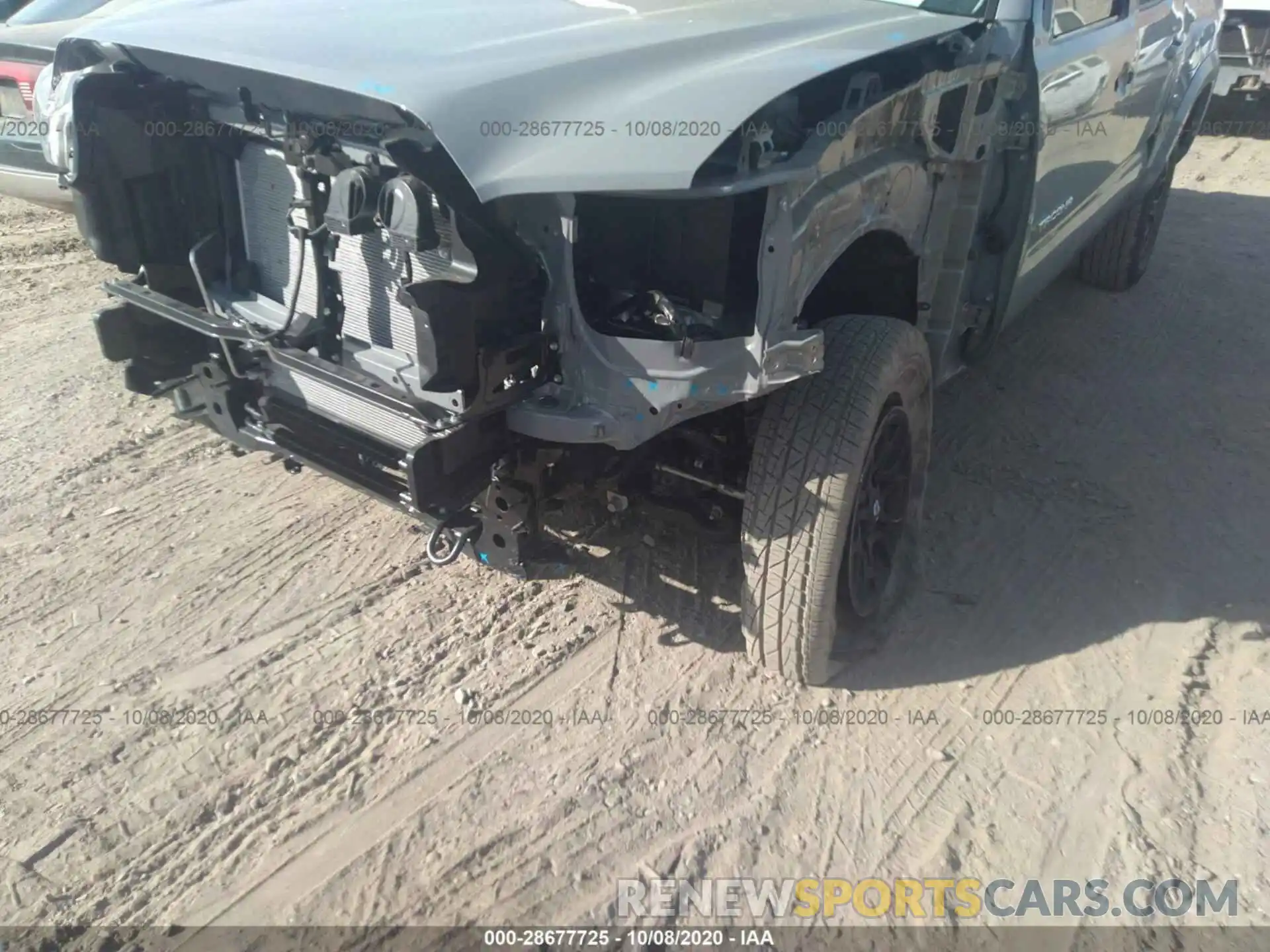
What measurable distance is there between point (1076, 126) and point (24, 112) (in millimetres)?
5135

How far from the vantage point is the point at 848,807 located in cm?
253

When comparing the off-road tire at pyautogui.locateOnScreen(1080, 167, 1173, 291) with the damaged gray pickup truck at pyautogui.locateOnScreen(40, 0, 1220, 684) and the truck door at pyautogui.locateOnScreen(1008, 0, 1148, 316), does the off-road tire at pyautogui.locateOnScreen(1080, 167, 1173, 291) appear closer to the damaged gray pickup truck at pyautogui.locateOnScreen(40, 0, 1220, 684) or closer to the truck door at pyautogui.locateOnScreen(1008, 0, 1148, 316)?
the truck door at pyautogui.locateOnScreen(1008, 0, 1148, 316)

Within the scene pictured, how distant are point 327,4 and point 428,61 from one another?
746 mm

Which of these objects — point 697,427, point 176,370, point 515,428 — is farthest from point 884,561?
point 176,370

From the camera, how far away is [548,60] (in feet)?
7.70

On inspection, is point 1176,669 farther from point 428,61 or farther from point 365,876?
point 428,61

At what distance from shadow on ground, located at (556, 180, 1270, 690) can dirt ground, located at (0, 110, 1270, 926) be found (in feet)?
0.06

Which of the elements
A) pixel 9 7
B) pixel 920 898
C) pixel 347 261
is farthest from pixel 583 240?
pixel 9 7

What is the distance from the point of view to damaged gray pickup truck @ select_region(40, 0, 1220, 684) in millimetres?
2186

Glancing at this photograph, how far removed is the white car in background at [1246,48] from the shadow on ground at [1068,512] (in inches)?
216

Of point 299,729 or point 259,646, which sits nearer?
point 299,729

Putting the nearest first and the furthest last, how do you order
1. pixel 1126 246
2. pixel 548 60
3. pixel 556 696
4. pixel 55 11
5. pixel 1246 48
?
1. pixel 548 60
2. pixel 556 696
3. pixel 55 11
4. pixel 1126 246
5. pixel 1246 48

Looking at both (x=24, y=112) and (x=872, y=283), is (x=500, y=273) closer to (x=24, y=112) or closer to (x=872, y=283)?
(x=872, y=283)

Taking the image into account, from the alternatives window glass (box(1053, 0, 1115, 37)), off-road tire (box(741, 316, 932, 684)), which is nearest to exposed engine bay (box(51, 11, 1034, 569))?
off-road tire (box(741, 316, 932, 684))
